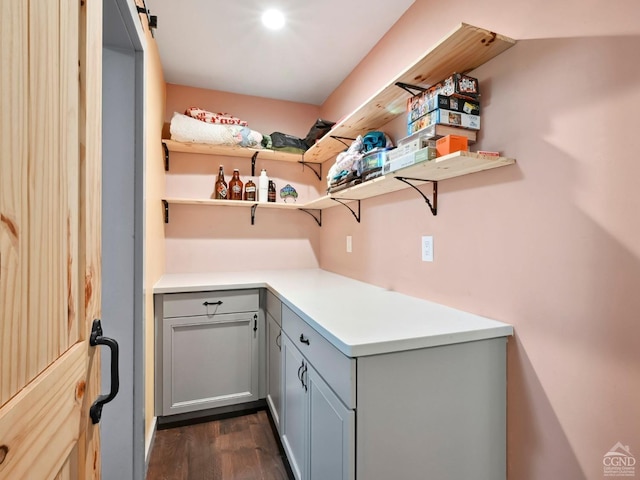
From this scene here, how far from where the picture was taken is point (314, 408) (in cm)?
122

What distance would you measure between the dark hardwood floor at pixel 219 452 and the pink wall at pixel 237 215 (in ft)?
3.71

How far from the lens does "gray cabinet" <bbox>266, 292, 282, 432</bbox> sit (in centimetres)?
180

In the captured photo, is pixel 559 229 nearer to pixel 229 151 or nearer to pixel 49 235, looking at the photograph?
pixel 49 235

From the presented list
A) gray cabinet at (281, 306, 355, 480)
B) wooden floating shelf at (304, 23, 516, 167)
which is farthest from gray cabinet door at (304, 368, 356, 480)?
Result: wooden floating shelf at (304, 23, 516, 167)

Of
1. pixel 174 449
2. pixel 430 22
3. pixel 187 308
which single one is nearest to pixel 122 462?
pixel 174 449

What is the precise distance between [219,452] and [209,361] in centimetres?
51

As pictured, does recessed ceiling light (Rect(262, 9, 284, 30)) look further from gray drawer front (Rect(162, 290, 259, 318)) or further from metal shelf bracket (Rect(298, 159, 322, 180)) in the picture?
gray drawer front (Rect(162, 290, 259, 318))

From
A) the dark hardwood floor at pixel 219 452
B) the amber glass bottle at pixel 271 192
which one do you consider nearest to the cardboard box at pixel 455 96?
the amber glass bottle at pixel 271 192

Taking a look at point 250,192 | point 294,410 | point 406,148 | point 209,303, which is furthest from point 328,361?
point 250,192

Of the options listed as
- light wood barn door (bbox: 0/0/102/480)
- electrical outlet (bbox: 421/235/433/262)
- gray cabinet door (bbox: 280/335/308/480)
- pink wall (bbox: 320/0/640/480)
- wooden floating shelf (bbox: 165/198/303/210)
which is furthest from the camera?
wooden floating shelf (bbox: 165/198/303/210)

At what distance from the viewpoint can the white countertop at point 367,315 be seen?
3.17 feet

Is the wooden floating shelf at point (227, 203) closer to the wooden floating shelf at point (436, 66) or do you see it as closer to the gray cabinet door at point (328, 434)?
the wooden floating shelf at point (436, 66)

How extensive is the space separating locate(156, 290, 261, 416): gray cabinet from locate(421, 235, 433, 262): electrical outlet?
1.14m

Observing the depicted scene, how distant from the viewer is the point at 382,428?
3.08 ft
